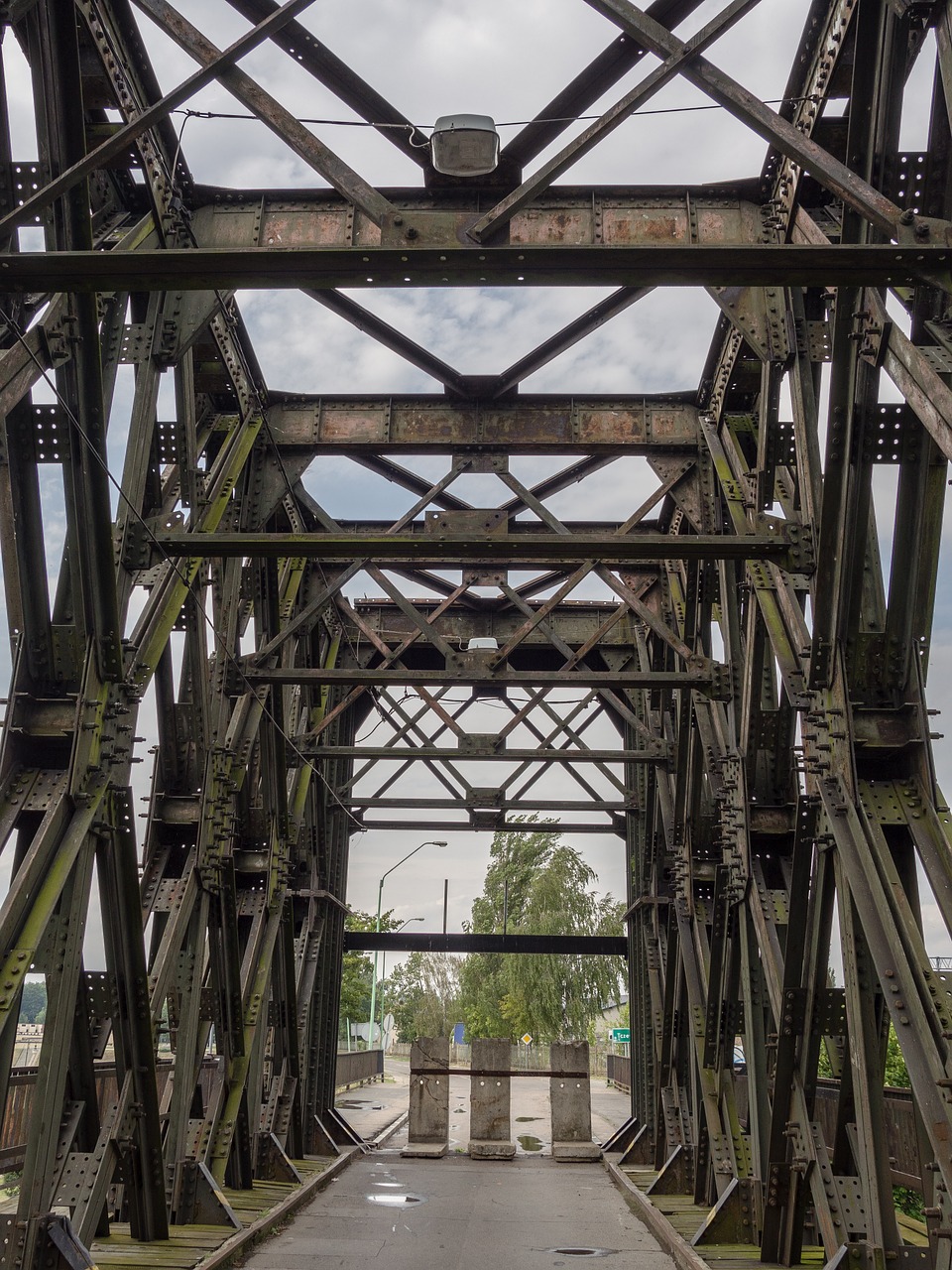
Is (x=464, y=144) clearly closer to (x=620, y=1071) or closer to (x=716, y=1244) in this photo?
(x=716, y=1244)

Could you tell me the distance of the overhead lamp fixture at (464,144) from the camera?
6.29 meters

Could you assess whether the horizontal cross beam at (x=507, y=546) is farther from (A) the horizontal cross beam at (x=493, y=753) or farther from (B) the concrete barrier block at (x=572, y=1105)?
(B) the concrete barrier block at (x=572, y=1105)

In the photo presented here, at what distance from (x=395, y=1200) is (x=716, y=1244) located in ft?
15.4

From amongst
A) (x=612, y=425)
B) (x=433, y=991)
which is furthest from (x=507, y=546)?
(x=433, y=991)

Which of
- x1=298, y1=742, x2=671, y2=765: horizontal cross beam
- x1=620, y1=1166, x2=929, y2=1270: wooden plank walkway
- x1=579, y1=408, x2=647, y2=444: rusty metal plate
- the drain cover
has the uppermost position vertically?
x1=579, y1=408, x2=647, y2=444: rusty metal plate

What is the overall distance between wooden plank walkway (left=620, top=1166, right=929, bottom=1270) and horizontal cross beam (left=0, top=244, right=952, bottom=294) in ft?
21.1

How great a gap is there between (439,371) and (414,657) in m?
8.49

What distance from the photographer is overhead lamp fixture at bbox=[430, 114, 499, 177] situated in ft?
20.6

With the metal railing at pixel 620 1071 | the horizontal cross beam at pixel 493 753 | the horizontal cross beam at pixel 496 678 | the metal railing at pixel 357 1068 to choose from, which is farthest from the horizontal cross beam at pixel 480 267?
the metal railing at pixel 620 1071

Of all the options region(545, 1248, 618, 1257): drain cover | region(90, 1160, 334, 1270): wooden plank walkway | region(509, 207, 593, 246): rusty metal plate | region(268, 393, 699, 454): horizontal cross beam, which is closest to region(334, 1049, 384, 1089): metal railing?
region(90, 1160, 334, 1270): wooden plank walkway

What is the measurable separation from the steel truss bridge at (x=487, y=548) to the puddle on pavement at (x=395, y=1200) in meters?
1.39

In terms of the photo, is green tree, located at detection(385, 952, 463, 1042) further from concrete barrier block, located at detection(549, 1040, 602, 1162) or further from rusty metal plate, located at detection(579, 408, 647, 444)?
rusty metal plate, located at detection(579, 408, 647, 444)

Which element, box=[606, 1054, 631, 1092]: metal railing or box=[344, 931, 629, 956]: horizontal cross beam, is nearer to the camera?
box=[344, 931, 629, 956]: horizontal cross beam

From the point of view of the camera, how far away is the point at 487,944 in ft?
65.6
